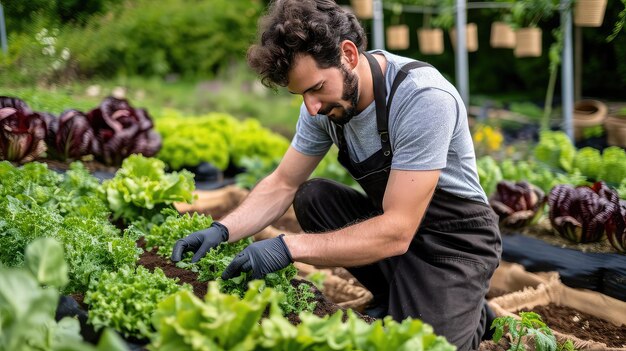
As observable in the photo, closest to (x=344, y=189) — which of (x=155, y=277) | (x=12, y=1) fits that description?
(x=155, y=277)

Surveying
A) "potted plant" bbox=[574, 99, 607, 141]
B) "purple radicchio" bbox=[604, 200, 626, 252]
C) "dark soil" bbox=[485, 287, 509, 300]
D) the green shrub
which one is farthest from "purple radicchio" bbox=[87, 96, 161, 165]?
the green shrub

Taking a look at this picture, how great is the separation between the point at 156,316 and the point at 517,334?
1617 millimetres

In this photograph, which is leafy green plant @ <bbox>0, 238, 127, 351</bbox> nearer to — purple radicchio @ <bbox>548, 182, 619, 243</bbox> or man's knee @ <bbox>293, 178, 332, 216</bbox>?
man's knee @ <bbox>293, 178, 332, 216</bbox>

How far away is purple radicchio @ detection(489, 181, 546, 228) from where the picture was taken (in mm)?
4184

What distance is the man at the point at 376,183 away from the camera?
9.16 ft

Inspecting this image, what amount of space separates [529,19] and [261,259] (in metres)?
5.06

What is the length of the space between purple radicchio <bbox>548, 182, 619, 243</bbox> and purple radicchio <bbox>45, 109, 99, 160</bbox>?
296cm

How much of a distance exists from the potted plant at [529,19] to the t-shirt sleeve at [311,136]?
313 cm

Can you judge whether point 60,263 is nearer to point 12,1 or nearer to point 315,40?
point 315,40

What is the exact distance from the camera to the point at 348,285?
3902 millimetres

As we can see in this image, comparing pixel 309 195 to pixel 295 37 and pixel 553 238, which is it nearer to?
pixel 295 37

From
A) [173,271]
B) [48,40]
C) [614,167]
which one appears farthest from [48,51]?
[614,167]

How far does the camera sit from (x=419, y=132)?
110 inches

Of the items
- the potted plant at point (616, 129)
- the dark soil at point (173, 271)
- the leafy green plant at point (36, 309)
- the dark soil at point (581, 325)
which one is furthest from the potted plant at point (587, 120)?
the leafy green plant at point (36, 309)
